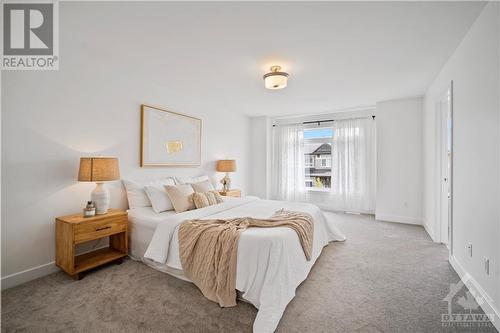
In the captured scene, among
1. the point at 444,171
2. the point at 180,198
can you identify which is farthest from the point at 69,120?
the point at 444,171

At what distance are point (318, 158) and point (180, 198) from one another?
13.5 ft

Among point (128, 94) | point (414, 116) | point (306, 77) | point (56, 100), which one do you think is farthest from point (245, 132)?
point (56, 100)

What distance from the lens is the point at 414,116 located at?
4.45m

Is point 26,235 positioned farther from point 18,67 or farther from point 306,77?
point 306,77

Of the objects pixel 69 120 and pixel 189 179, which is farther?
pixel 189 179

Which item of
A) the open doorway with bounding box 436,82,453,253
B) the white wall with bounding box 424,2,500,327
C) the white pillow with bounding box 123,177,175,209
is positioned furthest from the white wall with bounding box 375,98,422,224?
the white pillow with bounding box 123,177,175,209

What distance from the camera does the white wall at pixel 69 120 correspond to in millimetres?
2188

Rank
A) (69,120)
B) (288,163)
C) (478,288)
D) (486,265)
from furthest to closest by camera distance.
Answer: (288,163) → (69,120) → (478,288) → (486,265)

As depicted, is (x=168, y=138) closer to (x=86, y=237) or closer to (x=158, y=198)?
Result: (x=158, y=198)

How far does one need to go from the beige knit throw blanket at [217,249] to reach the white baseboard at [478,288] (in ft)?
4.60

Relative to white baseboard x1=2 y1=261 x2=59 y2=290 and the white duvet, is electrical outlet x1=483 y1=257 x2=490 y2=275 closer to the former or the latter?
the white duvet

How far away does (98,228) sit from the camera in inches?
97.2

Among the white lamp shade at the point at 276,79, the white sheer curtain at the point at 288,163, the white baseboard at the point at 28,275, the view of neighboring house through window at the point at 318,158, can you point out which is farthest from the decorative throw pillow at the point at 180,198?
the view of neighboring house through window at the point at 318,158

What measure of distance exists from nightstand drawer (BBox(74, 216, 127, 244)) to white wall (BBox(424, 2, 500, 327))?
11.6 feet
